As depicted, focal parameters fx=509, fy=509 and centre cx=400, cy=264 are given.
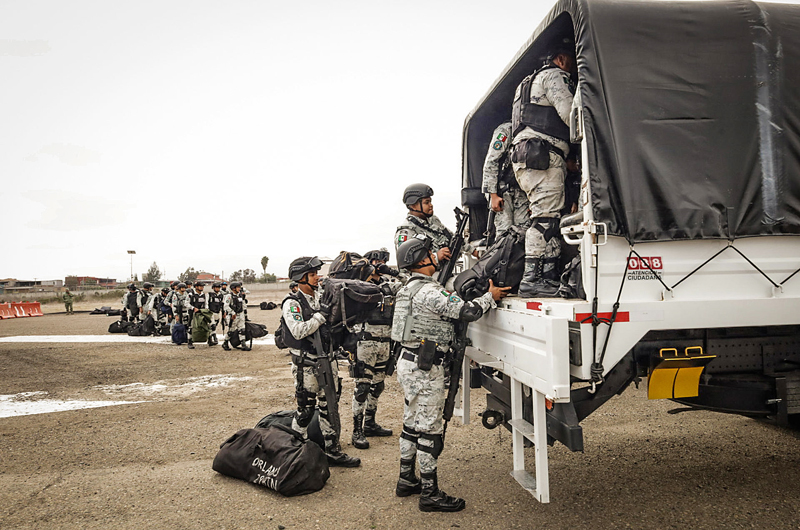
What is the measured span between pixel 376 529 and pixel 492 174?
9.30 feet

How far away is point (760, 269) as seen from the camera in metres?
2.87

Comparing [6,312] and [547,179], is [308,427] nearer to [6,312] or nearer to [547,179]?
[547,179]

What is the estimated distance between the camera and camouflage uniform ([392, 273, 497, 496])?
3.61 metres

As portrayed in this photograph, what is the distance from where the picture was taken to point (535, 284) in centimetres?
349

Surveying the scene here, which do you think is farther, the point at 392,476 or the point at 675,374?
the point at 392,476

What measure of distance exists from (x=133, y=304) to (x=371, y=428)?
1579 cm

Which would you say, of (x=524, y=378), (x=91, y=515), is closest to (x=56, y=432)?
(x=91, y=515)

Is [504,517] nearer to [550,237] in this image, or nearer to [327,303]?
[550,237]

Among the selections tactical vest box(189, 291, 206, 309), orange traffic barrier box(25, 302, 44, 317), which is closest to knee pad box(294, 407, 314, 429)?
tactical vest box(189, 291, 206, 309)

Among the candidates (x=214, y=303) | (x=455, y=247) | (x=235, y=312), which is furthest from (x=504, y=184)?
(x=214, y=303)

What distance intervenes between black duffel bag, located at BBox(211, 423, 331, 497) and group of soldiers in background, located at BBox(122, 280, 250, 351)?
8.76 meters

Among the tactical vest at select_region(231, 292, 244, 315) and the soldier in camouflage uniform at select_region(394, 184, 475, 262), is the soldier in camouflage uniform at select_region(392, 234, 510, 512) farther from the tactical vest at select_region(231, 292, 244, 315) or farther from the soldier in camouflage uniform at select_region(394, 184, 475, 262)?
the tactical vest at select_region(231, 292, 244, 315)

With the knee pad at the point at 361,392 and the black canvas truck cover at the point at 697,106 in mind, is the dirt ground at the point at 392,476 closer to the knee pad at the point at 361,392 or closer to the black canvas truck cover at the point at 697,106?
the knee pad at the point at 361,392

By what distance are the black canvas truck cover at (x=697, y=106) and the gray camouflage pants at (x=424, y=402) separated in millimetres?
1796
